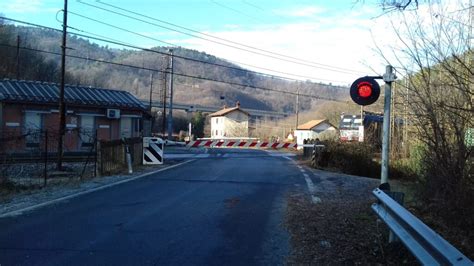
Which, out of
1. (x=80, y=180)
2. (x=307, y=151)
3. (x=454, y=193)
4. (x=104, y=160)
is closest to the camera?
(x=454, y=193)

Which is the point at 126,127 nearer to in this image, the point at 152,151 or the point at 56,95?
the point at 56,95

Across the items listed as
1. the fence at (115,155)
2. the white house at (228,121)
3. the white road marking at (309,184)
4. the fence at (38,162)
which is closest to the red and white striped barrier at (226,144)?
the fence at (115,155)

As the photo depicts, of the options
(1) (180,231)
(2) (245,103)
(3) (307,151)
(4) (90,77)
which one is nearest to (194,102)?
(2) (245,103)

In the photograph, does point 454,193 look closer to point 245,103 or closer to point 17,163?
point 17,163

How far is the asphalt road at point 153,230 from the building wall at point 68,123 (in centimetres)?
1762

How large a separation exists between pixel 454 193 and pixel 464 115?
1.10 meters

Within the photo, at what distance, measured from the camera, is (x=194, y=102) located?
133m

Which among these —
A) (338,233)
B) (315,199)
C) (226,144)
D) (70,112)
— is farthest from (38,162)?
(338,233)

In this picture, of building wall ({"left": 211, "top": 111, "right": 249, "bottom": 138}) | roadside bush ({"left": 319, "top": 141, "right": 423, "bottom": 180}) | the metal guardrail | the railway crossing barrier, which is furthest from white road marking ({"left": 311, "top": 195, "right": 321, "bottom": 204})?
building wall ({"left": 211, "top": 111, "right": 249, "bottom": 138})

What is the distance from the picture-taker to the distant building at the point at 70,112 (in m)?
30.4

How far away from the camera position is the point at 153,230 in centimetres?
778

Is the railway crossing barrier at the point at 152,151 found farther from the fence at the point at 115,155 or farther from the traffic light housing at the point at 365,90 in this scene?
the traffic light housing at the point at 365,90

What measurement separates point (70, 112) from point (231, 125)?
6422 centimetres

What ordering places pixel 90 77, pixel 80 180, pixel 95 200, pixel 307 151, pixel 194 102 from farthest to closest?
pixel 194 102, pixel 90 77, pixel 307 151, pixel 80 180, pixel 95 200
